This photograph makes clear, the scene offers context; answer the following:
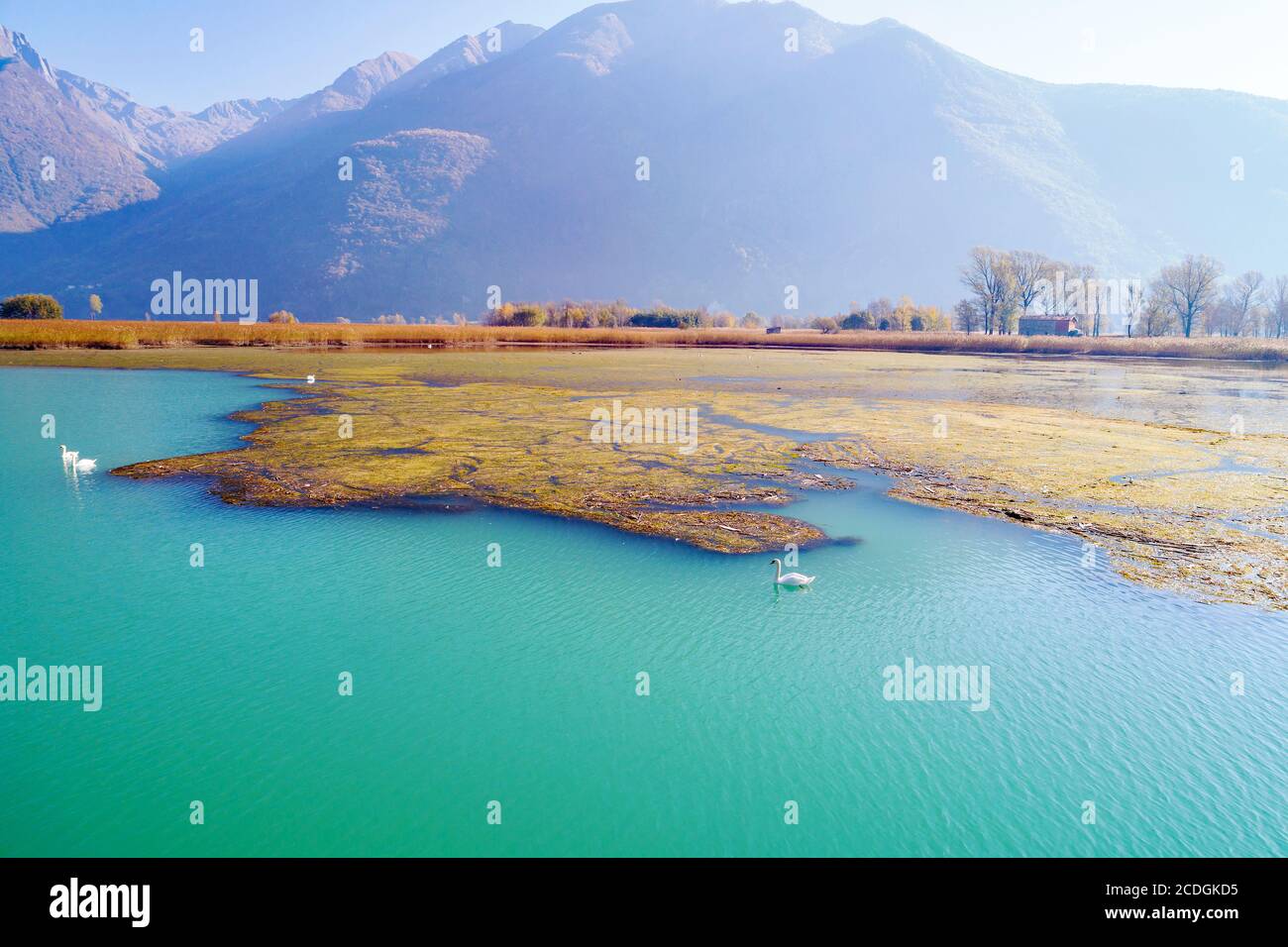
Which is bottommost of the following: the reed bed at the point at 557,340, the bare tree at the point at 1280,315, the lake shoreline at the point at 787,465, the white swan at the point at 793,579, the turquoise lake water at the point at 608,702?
the turquoise lake water at the point at 608,702

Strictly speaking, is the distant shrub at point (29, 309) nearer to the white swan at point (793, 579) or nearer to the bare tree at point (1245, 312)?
the white swan at point (793, 579)

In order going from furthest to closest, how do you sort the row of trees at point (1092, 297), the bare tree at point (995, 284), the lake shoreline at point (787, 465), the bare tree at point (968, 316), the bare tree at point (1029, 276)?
the bare tree at point (968, 316), the bare tree at point (1029, 276), the bare tree at point (995, 284), the row of trees at point (1092, 297), the lake shoreline at point (787, 465)

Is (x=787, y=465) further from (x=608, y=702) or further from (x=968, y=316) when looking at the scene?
(x=968, y=316)

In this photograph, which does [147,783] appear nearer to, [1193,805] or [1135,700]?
[1193,805]

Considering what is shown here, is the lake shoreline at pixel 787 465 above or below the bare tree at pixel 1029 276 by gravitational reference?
below

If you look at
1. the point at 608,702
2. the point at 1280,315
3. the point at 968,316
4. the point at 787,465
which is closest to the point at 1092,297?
the point at 968,316

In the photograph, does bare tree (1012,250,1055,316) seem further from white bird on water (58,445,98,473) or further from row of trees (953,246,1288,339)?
white bird on water (58,445,98,473)

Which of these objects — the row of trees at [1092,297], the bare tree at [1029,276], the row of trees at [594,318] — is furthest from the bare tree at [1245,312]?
the row of trees at [594,318]

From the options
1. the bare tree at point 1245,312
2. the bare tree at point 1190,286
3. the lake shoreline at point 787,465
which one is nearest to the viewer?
the lake shoreline at point 787,465
